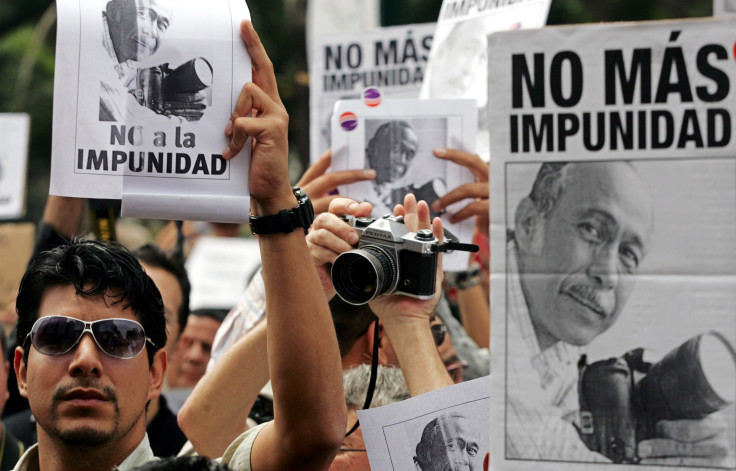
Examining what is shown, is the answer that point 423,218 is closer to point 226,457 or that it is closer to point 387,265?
point 387,265

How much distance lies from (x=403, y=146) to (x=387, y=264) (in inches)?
34.6

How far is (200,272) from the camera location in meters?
7.19

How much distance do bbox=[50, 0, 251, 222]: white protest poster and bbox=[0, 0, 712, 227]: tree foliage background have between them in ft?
25.5

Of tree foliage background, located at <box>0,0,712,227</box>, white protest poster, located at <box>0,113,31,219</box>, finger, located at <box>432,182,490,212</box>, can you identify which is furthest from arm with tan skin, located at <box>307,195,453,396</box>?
tree foliage background, located at <box>0,0,712,227</box>

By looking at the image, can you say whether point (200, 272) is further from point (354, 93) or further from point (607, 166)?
point (607, 166)

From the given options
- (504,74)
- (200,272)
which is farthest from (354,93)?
(200,272)

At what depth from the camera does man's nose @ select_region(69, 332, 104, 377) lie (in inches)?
89.9

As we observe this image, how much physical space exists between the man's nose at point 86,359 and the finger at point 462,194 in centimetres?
110

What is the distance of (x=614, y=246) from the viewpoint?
67.5 inches

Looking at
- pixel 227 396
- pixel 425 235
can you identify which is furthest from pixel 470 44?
pixel 227 396

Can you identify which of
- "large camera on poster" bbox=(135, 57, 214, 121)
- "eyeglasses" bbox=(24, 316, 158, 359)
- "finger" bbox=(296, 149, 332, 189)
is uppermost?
"large camera on poster" bbox=(135, 57, 214, 121)

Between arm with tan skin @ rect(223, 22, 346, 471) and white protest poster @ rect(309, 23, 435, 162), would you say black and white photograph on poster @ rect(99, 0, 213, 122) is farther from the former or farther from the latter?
white protest poster @ rect(309, 23, 435, 162)

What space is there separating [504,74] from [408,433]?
31.2 inches

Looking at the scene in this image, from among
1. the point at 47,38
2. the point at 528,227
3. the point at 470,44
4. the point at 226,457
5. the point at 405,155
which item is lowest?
the point at 226,457
